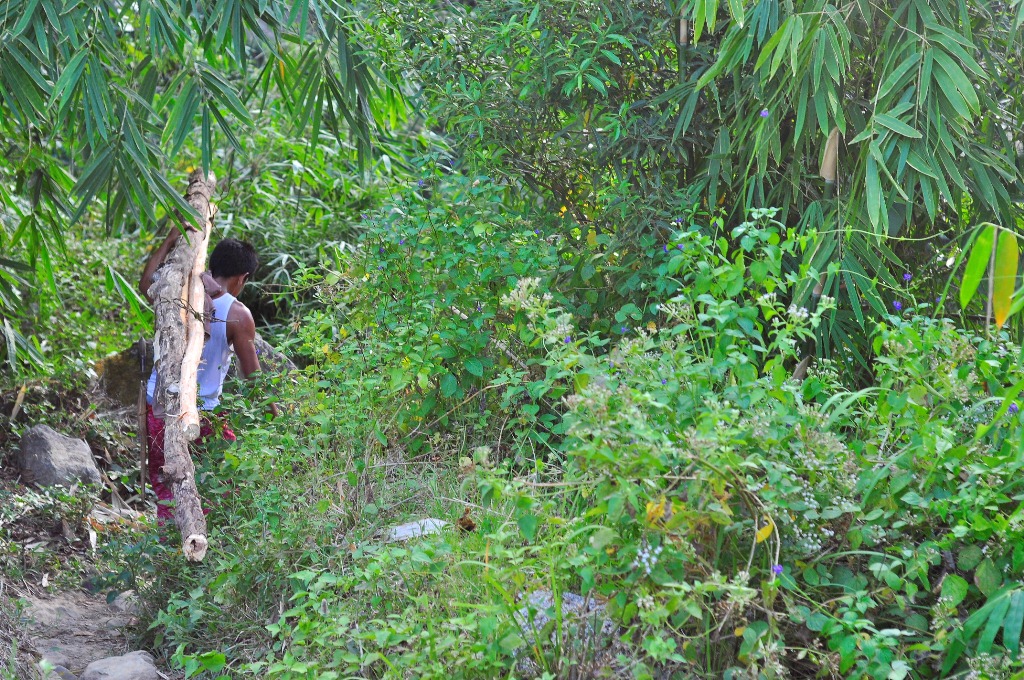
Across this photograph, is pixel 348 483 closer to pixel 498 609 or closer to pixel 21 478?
pixel 498 609

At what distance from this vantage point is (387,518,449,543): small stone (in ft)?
9.85

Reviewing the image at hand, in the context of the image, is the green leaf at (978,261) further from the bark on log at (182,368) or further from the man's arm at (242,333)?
the man's arm at (242,333)

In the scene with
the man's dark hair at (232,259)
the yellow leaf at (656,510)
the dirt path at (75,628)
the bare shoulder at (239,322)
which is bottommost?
the dirt path at (75,628)

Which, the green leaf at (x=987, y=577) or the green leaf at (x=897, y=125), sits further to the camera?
the green leaf at (x=897, y=125)

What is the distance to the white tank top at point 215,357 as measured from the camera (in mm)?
4078

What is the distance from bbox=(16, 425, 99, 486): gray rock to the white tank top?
2.74ft

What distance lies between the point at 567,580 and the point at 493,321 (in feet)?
5.00

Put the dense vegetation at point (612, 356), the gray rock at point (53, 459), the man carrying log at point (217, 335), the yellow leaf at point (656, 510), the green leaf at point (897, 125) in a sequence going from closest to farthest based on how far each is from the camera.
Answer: the yellow leaf at point (656, 510), the dense vegetation at point (612, 356), the green leaf at point (897, 125), the man carrying log at point (217, 335), the gray rock at point (53, 459)

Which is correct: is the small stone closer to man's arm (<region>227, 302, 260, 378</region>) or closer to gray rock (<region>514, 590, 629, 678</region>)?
gray rock (<region>514, 590, 629, 678</region>)

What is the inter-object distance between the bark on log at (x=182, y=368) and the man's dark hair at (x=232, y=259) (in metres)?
0.08

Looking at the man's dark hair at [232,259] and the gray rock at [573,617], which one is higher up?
the man's dark hair at [232,259]


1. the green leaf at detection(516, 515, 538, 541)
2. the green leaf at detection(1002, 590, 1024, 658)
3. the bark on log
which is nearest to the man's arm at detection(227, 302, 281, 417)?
the bark on log

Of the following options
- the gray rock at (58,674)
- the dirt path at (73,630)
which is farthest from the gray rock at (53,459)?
the gray rock at (58,674)

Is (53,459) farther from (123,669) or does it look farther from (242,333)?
(123,669)
